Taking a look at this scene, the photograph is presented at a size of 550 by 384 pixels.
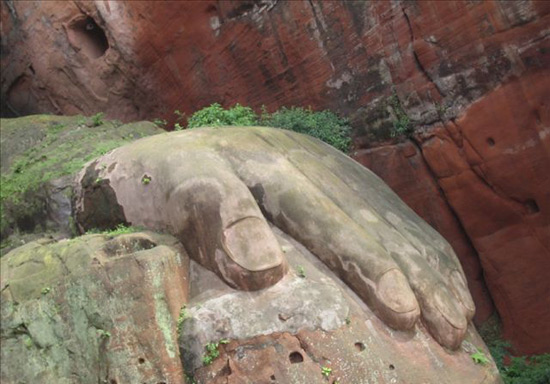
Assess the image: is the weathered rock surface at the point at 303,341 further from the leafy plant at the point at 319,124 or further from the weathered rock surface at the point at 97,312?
the leafy plant at the point at 319,124

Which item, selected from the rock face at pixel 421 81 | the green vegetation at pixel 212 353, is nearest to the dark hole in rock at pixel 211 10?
the rock face at pixel 421 81

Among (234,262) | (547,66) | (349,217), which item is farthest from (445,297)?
(547,66)

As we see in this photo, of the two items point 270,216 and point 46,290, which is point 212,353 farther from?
point 46,290

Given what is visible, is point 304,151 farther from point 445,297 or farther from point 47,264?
point 47,264

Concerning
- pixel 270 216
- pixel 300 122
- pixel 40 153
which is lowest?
pixel 270 216

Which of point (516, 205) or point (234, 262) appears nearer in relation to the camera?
point (234, 262)

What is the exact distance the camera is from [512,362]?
7645 millimetres

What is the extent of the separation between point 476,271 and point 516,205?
108 centimetres

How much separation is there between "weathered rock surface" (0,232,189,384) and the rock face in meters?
4.20

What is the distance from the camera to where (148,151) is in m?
6.31

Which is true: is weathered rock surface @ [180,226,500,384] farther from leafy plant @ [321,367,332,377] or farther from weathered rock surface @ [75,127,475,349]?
weathered rock surface @ [75,127,475,349]

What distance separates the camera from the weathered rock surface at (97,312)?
524 cm

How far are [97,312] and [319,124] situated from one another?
484 cm

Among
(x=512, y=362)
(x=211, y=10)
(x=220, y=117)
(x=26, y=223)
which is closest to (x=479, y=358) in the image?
(x=512, y=362)
